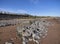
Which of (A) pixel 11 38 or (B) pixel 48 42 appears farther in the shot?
(B) pixel 48 42

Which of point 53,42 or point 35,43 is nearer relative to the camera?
point 35,43

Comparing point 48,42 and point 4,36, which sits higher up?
point 4,36

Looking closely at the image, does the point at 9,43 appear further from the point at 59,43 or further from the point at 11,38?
the point at 59,43

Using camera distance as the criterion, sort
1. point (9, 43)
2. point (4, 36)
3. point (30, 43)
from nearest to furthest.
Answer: point (9, 43), point (4, 36), point (30, 43)

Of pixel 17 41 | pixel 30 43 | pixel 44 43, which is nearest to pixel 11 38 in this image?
pixel 17 41

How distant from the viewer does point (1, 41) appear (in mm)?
8797

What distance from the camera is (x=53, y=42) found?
1339 cm

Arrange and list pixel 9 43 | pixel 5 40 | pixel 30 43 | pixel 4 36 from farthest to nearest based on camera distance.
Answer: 1. pixel 30 43
2. pixel 4 36
3. pixel 5 40
4. pixel 9 43

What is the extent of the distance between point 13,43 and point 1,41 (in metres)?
0.77

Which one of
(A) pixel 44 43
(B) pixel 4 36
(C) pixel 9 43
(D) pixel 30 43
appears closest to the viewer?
(C) pixel 9 43

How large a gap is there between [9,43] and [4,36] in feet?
4.85

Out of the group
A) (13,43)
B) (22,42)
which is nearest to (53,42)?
(22,42)

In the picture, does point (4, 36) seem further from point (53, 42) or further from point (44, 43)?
point (53, 42)

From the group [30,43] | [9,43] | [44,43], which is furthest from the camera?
[44,43]
